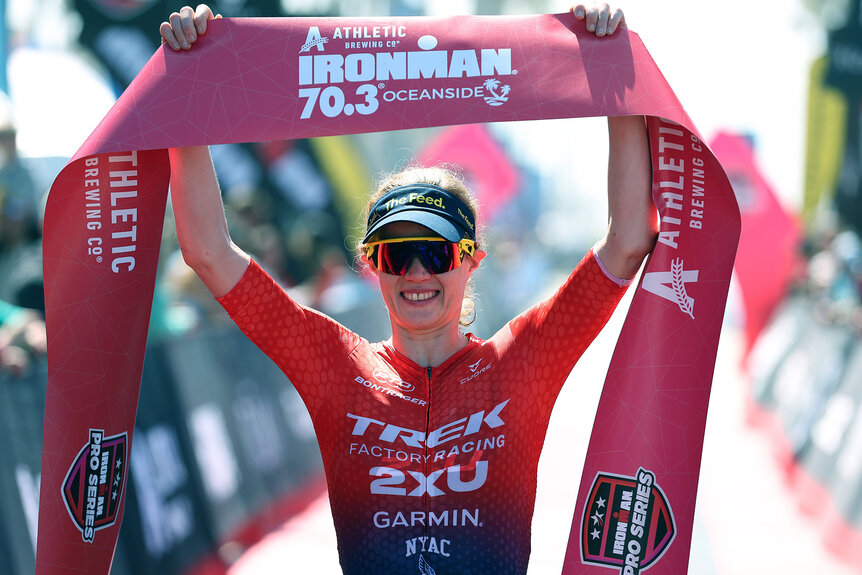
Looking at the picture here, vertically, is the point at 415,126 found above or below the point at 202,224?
above

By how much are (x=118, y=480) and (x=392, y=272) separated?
1.17 meters

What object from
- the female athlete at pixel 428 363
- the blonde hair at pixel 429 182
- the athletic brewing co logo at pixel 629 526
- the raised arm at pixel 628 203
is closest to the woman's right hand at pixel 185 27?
the female athlete at pixel 428 363

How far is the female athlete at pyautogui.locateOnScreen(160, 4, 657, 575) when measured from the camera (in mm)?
2867

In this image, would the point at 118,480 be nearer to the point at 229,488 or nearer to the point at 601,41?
the point at 601,41

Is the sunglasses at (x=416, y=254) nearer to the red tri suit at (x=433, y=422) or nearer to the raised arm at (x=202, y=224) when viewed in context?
the red tri suit at (x=433, y=422)

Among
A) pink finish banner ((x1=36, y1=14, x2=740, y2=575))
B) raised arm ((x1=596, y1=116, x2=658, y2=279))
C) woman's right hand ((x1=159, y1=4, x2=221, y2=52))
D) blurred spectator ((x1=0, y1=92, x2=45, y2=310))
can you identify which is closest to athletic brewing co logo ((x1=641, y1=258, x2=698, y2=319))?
pink finish banner ((x1=36, y1=14, x2=740, y2=575))

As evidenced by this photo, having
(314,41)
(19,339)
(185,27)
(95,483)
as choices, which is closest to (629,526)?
(95,483)

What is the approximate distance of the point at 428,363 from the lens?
3.11 meters

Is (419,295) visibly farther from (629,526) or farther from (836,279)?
(836,279)

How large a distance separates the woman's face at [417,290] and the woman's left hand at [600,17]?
853mm

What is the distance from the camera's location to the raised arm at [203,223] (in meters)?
2.95

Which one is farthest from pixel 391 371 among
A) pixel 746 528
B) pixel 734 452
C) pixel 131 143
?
pixel 734 452

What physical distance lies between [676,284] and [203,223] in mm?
1472

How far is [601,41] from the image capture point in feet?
10.3
